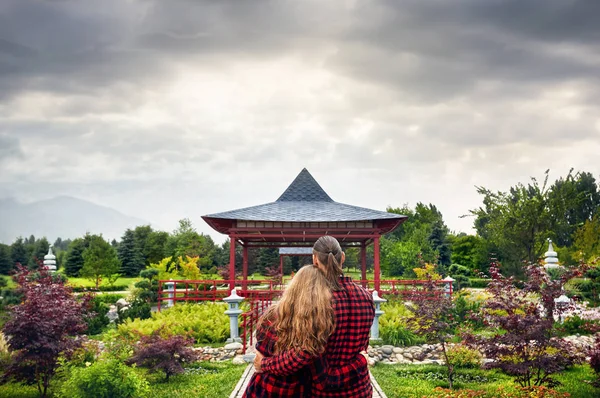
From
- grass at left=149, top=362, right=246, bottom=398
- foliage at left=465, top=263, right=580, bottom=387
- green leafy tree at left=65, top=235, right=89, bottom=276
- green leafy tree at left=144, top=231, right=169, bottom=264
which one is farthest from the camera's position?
green leafy tree at left=144, top=231, right=169, bottom=264

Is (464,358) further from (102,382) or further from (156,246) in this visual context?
(156,246)

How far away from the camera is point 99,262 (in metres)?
27.0

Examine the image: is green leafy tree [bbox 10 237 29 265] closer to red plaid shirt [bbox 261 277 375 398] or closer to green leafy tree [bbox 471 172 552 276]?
green leafy tree [bbox 471 172 552 276]

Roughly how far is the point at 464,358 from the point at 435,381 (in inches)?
54.5

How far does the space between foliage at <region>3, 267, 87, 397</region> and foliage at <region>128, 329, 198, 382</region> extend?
1.12 m

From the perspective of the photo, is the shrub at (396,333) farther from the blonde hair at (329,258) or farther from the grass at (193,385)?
the blonde hair at (329,258)

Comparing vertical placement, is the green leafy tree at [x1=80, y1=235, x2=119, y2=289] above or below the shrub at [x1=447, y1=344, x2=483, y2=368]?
above

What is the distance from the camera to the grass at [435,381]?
7.70 meters

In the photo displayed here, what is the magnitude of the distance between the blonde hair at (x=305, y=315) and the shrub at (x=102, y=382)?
4.34 m

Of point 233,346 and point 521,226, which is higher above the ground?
point 521,226

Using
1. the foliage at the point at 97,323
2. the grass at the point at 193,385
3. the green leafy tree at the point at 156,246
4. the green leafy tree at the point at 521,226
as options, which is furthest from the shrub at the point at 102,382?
the green leafy tree at the point at 156,246

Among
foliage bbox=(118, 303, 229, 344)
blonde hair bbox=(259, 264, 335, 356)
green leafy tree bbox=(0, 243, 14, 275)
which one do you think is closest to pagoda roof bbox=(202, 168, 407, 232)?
foliage bbox=(118, 303, 229, 344)

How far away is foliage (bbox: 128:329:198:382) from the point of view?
8.55 meters

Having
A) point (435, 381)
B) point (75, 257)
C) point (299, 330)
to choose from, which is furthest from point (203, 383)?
point (75, 257)
